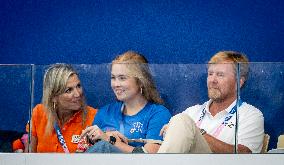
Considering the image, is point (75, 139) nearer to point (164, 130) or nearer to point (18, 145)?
point (18, 145)

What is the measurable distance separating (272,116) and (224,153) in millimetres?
400

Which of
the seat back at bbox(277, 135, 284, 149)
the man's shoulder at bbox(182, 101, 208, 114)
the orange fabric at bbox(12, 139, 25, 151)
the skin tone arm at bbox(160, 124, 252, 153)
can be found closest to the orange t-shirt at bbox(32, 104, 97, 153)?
the orange fabric at bbox(12, 139, 25, 151)

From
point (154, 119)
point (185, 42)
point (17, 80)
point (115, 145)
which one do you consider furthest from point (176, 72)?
point (185, 42)

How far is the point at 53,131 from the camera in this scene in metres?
4.82

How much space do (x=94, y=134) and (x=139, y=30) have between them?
208 centimetres

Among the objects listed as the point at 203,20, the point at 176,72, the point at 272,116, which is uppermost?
the point at 203,20

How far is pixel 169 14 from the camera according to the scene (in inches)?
260

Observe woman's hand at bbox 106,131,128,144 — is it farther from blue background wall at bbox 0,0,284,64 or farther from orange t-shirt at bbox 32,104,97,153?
blue background wall at bbox 0,0,284,64

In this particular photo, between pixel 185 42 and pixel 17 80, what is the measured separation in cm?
213

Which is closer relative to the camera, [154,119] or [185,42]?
[154,119]

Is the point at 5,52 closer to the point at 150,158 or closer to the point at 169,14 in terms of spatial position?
the point at 169,14

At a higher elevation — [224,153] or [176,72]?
[176,72]

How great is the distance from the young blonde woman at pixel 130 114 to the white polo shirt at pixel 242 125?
0.24m

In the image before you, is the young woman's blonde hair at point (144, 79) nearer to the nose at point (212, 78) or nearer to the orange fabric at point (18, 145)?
the nose at point (212, 78)
